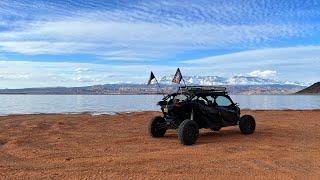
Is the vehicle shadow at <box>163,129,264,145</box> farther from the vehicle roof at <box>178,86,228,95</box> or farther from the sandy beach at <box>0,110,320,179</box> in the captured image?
the vehicle roof at <box>178,86,228,95</box>

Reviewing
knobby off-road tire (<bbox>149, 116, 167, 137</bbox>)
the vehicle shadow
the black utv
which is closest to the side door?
the black utv

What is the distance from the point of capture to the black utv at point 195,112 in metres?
14.4

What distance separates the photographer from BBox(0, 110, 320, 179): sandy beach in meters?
9.38

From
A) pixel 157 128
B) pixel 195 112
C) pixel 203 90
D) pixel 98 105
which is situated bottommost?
pixel 98 105

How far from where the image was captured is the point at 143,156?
1132 centimetres

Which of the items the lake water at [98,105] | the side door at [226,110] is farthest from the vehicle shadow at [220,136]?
the lake water at [98,105]

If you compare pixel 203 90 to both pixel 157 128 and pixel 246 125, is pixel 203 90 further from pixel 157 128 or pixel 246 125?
pixel 246 125

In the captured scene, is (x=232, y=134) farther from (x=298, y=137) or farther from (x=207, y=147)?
(x=207, y=147)

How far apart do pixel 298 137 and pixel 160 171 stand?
7.24m

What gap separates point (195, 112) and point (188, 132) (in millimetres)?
1398

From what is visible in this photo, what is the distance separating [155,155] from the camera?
37.8 ft

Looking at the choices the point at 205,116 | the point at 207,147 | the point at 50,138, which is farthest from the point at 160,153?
the point at 50,138

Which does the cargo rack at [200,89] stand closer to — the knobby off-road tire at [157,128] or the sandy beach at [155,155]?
the knobby off-road tire at [157,128]

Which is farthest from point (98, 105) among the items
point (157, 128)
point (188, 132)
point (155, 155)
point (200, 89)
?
point (155, 155)
